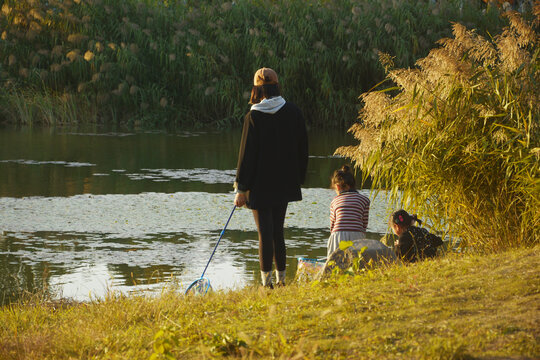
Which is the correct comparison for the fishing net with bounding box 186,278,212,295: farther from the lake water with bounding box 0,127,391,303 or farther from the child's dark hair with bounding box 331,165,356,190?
the child's dark hair with bounding box 331,165,356,190

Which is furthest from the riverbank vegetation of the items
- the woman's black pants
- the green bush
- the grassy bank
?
the grassy bank

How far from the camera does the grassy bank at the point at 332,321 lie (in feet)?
12.5

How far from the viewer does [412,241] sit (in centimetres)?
673

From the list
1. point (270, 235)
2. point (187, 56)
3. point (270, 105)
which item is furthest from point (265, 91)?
point (187, 56)

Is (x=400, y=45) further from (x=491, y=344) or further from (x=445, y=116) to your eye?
(x=491, y=344)

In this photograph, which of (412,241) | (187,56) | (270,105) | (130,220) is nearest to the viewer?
(270,105)

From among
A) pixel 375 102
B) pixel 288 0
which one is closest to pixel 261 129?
pixel 375 102

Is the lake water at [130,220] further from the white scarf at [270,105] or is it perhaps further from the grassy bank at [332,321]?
the white scarf at [270,105]

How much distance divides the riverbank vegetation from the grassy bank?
17.6m

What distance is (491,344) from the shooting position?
3.74m

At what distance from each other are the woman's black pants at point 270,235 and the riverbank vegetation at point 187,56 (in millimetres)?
16384

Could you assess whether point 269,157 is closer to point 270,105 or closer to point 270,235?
point 270,105

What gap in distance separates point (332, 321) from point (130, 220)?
609 centimetres

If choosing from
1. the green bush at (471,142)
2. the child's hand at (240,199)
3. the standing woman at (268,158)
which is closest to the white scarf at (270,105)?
the standing woman at (268,158)
